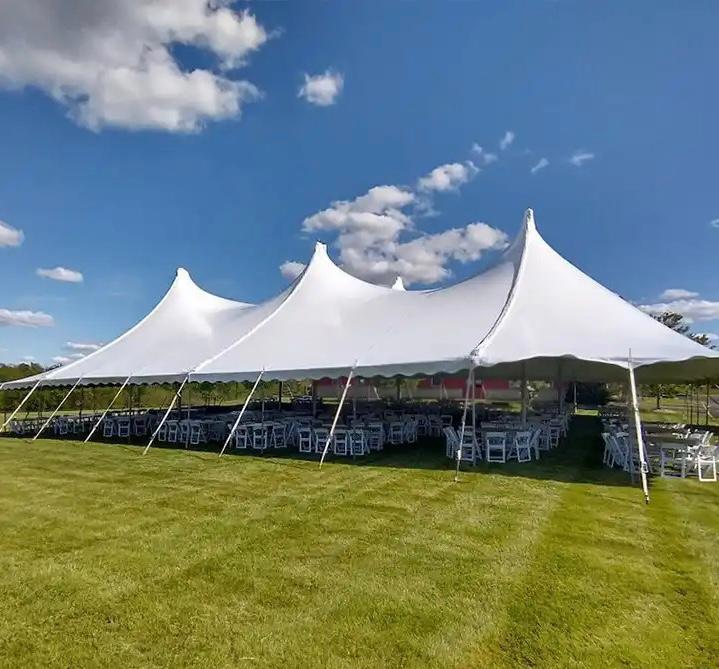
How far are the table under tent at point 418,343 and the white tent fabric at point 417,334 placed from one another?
3cm

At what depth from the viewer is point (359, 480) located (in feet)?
25.1

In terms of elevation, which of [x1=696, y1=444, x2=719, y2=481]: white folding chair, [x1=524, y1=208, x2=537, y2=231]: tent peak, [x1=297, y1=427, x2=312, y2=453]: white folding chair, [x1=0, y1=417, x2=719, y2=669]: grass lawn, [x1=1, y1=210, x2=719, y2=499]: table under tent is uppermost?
[x1=524, y1=208, x2=537, y2=231]: tent peak

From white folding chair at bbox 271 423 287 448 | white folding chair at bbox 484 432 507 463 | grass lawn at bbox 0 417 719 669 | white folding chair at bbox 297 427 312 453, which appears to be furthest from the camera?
white folding chair at bbox 271 423 287 448

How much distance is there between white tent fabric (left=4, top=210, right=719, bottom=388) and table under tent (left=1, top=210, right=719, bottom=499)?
0.10 feet

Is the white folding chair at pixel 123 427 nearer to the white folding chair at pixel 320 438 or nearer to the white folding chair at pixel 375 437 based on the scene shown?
the white folding chair at pixel 320 438

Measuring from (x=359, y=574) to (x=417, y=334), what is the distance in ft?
20.3

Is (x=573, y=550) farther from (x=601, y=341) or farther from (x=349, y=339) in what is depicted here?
(x=349, y=339)

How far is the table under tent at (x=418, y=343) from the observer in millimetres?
8344

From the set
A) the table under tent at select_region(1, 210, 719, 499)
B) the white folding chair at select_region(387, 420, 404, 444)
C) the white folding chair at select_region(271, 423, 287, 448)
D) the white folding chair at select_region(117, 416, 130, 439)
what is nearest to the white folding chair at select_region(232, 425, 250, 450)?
the table under tent at select_region(1, 210, 719, 499)

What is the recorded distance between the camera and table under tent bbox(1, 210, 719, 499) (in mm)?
8344

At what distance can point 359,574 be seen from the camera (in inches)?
162

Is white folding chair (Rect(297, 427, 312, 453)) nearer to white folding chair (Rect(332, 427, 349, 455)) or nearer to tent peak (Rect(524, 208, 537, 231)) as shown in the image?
white folding chair (Rect(332, 427, 349, 455))

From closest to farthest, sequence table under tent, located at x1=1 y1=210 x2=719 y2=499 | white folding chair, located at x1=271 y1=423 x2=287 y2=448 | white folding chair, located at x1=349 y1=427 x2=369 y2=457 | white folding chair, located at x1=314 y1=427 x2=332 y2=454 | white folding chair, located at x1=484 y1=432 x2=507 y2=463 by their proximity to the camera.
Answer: table under tent, located at x1=1 y1=210 x2=719 y2=499 < white folding chair, located at x1=484 y1=432 x2=507 y2=463 < white folding chair, located at x1=349 y1=427 x2=369 y2=457 < white folding chair, located at x1=314 y1=427 x2=332 y2=454 < white folding chair, located at x1=271 y1=423 x2=287 y2=448

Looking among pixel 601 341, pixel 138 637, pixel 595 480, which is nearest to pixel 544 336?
pixel 601 341
